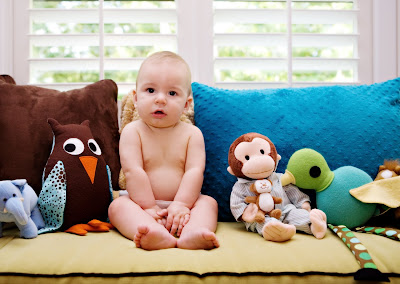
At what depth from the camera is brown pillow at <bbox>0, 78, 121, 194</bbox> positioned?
1333 mm

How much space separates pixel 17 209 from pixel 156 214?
1.25 feet

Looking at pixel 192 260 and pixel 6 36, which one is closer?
pixel 192 260

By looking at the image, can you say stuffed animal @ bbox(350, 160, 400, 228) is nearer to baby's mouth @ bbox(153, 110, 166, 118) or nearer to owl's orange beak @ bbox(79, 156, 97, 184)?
baby's mouth @ bbox(153, 110, 166, 118)

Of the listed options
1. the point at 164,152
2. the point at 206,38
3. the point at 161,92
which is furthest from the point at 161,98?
the point at 206,38

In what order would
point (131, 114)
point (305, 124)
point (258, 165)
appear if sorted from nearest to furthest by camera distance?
point (258, 165) < point (305, 124) < point (131, 114)

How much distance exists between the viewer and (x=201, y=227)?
1.14 metres

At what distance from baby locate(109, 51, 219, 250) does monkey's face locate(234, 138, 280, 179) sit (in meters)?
0.18

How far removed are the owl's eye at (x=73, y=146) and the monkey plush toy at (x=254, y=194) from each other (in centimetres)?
45

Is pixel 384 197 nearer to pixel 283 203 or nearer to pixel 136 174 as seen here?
pixel 283 203

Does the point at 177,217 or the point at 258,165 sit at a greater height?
the point at 258,165

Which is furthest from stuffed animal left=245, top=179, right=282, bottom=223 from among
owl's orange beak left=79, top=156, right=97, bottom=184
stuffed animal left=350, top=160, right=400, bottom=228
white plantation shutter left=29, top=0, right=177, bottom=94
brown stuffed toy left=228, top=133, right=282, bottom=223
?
white plantation shutter left=29, top=0, right=177, bottom=94

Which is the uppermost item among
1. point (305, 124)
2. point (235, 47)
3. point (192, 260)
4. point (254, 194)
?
point (235, 47)

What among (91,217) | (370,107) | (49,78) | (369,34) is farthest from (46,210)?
(369,34)

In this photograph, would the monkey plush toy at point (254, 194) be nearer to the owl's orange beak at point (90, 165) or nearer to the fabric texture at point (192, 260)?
the fabric texture at point (192, 260)
